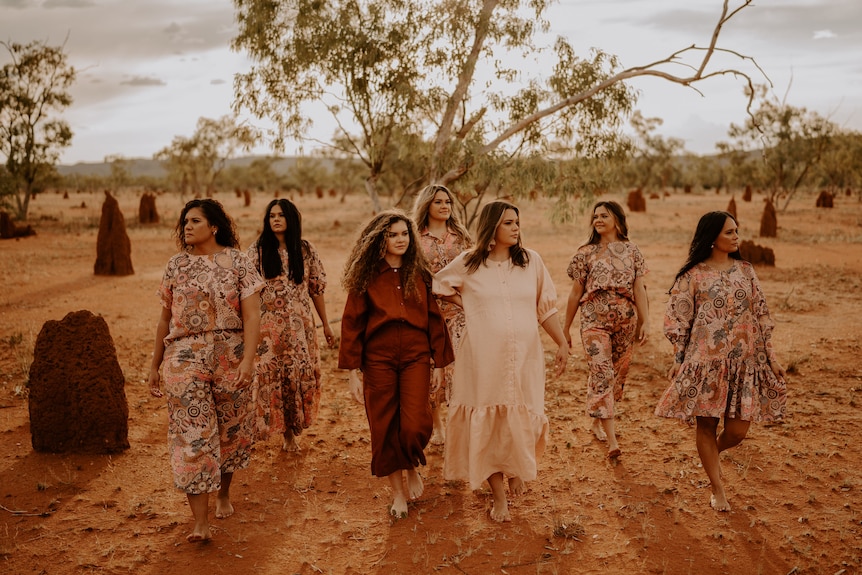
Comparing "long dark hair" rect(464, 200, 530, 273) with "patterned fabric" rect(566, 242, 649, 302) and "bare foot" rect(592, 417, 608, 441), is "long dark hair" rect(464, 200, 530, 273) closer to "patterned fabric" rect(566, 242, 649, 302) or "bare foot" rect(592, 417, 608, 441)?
"patterned fabric" rect(566, 242, 649, 302)

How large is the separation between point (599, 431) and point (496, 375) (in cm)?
228

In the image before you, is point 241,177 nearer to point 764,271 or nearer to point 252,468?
point 764,271

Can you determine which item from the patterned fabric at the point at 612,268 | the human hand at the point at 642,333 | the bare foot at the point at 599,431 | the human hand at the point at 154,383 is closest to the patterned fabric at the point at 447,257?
the patterned fabric at the point at 612,268

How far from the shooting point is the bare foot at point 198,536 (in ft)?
14.1

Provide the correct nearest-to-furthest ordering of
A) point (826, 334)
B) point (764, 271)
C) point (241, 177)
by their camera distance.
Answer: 1. point (826, 334)
2. point (764, 271)
3. point (241, 177)

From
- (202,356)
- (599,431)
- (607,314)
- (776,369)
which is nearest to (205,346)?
(202,356)

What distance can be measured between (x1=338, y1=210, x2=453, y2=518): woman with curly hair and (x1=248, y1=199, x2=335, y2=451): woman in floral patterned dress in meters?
1.08

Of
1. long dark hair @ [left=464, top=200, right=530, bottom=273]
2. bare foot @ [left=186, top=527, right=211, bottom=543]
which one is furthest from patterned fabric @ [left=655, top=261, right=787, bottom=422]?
bare foot @ [left=186, top=527, right=211, bottom=543]

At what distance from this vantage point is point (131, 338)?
1030cm

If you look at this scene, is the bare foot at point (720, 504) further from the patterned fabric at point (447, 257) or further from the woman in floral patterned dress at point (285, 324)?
the woman in floral patterned dress at point (285, 324)

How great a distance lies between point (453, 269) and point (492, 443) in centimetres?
119

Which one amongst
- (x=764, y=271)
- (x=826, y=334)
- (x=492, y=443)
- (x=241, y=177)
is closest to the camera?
(x=492, y=443)

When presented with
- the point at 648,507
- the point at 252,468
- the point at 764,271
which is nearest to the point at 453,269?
the point at 648,507

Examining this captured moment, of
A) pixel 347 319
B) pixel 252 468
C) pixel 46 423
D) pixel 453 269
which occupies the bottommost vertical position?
pixel 252 468
